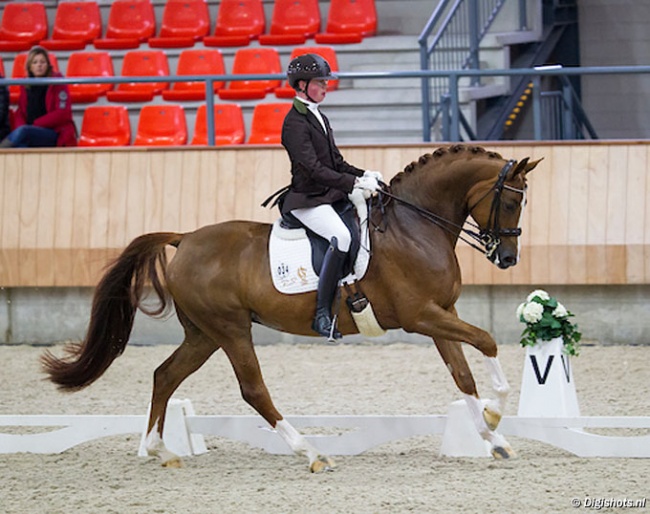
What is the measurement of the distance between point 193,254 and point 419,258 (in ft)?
3.86

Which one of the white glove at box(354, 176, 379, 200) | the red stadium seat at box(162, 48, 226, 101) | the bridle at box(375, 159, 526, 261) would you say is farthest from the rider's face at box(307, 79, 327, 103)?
the red stadium seat at box(162, 48, 226, 101)

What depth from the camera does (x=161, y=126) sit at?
10.4 meters

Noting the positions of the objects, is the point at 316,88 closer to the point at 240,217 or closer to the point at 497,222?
the point at 497,222

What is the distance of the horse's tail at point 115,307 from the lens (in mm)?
5789

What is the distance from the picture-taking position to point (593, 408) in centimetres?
679

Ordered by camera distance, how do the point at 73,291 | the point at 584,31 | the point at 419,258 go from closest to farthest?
the point at 419,258 < the point at 73,291 < the point at 584,31

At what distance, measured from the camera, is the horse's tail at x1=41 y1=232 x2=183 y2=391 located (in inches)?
228

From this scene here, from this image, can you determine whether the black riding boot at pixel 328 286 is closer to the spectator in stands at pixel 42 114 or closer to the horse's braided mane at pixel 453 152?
the horse's braided mane at pixel 453 152

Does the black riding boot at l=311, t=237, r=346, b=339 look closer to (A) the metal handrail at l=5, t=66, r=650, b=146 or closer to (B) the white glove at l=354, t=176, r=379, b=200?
(B) the white glove at l=354, t=176, r=379, b=200

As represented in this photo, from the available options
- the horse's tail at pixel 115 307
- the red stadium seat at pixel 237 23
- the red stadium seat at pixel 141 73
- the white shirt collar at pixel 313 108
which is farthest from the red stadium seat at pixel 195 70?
the white shirt collar at pixel 313 108

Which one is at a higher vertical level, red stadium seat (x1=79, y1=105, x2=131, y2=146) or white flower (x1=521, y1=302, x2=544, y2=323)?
red stadium seat (x1=79, y1=105, x2=131, y2=146)

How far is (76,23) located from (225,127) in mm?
3338

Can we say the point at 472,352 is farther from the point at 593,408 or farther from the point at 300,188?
the point at 300,188

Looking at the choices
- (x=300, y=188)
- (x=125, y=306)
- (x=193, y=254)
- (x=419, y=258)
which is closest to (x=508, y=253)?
(x=419, y=258)
